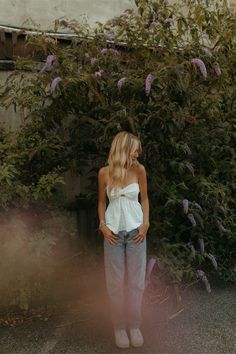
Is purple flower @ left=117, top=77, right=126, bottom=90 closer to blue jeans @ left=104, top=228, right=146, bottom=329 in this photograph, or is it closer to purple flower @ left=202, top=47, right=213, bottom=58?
purple flower @ left=202, top=47, right=213, bottom=58

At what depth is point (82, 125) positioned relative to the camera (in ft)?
14.3

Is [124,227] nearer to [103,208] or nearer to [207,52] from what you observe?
[103,208]

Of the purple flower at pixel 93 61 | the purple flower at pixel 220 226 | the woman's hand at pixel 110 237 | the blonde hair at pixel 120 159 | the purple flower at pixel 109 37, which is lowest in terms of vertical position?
the purple flower at pixel 220 226

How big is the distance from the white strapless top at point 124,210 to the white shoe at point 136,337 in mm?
842

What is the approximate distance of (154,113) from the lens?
396cm

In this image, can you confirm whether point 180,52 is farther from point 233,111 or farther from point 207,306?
point 207,306

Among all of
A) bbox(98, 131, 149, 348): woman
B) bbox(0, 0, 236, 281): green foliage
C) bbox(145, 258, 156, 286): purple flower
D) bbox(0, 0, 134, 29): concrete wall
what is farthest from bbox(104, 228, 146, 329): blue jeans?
bbox(0, 0, 134, 29): concrete wall

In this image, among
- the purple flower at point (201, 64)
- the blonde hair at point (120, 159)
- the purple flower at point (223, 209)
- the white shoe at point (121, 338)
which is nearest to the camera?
the blonde hair at point (120, 159)

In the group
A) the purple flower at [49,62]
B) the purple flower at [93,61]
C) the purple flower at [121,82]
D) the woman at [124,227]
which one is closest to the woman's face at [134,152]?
the woman at [124,227]

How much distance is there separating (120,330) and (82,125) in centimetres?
196

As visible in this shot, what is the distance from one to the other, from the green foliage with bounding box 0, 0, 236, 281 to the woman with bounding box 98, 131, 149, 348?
602mm

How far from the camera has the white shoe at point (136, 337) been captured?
345 centimetres

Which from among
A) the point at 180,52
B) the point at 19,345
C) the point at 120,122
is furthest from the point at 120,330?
the point at 180,52

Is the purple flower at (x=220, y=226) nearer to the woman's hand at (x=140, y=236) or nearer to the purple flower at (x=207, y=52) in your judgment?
the woman's hand at (x=140, y=236)
